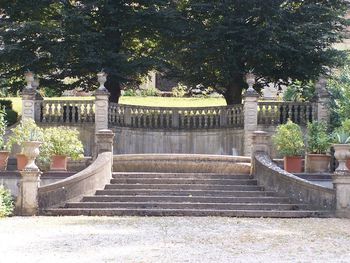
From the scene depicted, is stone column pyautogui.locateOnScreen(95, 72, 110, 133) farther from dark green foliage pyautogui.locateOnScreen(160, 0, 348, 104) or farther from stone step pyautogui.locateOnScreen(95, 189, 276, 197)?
stone step pyautogui.locateOnScreen(95, 189, 276, 197)

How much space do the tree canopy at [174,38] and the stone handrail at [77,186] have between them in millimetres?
8013

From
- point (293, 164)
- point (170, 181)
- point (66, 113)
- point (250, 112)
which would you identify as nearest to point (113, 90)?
point (66, 113)

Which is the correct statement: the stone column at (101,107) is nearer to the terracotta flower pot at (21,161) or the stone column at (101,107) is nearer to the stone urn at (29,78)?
the stone urn at (29,78)

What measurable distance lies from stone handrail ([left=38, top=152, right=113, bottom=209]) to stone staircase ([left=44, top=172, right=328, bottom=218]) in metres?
0.17

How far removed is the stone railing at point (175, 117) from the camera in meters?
25.7

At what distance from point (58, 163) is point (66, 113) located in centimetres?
692

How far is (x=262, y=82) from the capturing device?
2858 centimetres

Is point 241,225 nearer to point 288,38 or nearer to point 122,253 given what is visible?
point 122,253

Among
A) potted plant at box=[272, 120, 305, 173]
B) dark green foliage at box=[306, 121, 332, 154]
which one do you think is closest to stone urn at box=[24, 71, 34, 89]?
potted plant at box=[272, 120, 305, 173]

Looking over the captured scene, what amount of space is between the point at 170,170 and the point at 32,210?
518 centimetres

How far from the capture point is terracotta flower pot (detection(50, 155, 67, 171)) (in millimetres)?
18703

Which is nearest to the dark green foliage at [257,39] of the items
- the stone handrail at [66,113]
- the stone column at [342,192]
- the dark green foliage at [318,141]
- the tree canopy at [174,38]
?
the tree canopy at [174,38]

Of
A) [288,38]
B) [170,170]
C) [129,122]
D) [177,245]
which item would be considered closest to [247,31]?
[288,38]

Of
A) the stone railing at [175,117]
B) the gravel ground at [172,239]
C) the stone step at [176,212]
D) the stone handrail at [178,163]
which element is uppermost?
the stone railing at [175,117]
